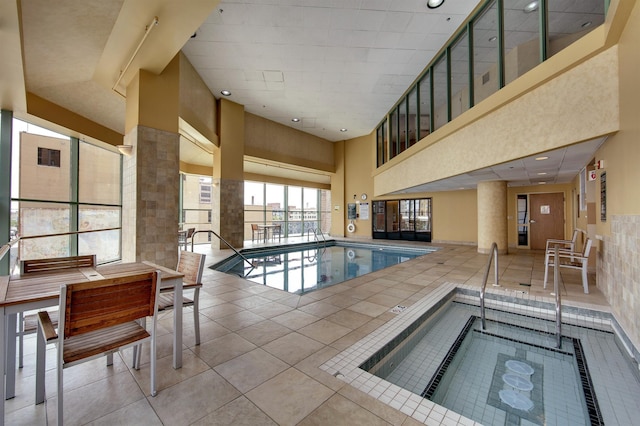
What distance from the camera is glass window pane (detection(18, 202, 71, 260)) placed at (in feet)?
14.7

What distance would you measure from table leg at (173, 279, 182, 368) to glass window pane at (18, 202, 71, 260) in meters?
4.48

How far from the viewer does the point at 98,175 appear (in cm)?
605

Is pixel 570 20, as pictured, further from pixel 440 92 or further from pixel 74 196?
pixel 74 196

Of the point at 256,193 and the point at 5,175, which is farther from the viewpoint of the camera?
the point at 256,193

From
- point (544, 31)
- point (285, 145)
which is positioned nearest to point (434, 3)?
point (544, 31)

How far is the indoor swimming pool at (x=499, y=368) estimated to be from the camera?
1889mm

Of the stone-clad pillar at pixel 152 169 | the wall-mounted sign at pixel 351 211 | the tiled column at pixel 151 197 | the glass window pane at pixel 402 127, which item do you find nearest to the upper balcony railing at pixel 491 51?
the glass window pane at pixel 402 127

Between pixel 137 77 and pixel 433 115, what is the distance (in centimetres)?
618

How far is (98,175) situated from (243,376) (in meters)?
6.47

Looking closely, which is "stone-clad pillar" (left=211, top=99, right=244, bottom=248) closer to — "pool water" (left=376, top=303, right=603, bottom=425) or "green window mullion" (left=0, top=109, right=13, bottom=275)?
"green window mullion" (left=0, top=109, right=13, bottom=275)

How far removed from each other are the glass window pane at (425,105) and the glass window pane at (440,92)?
0.90 feet

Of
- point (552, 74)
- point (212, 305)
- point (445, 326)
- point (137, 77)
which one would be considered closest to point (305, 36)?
point (137, 77)

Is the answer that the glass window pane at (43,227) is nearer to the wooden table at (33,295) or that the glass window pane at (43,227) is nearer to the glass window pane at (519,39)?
the wooden table at (33,295)

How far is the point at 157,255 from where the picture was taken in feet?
14.1
